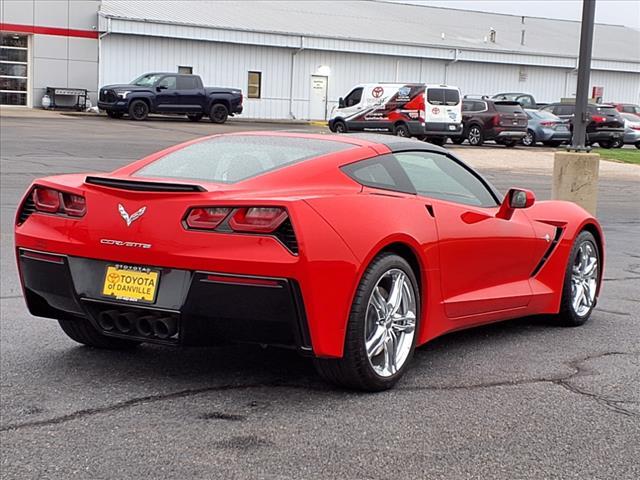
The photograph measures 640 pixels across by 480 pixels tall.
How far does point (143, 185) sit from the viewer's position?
499 cm

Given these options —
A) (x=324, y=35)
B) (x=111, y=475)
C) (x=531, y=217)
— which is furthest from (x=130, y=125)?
(x=111, y=475)

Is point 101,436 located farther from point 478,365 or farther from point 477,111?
point 477,111

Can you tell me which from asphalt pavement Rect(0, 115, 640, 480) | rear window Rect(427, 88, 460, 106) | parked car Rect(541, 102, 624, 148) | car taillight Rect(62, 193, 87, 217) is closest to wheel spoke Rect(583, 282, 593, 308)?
asphalt pavement Rect(0, 115, 640, 480)

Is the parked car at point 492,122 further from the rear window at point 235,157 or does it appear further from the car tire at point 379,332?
the car tire at point 379,332

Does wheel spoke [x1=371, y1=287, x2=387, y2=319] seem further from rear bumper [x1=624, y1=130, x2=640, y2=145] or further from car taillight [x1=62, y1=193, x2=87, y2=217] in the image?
rear bumper [x1=624, y1=130, x2=640, y2=145]

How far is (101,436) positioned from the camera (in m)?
4.45

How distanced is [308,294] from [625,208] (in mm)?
13973

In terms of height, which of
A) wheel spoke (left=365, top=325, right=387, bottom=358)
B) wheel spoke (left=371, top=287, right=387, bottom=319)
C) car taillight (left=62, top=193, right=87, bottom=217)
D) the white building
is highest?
the white building

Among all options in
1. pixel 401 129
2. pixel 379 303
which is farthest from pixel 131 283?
pixel 401 129

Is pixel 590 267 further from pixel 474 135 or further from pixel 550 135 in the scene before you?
pixel 550 135

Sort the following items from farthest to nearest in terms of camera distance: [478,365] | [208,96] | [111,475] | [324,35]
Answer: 1. [324,35]
2. [208,96]
3. [478,365]
4. [111,475]

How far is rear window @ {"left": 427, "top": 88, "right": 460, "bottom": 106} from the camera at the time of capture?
32.3m

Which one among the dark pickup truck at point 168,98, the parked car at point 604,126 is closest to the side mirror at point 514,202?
the parked car at point 604,126

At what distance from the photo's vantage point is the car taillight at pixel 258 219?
4.71 meters
